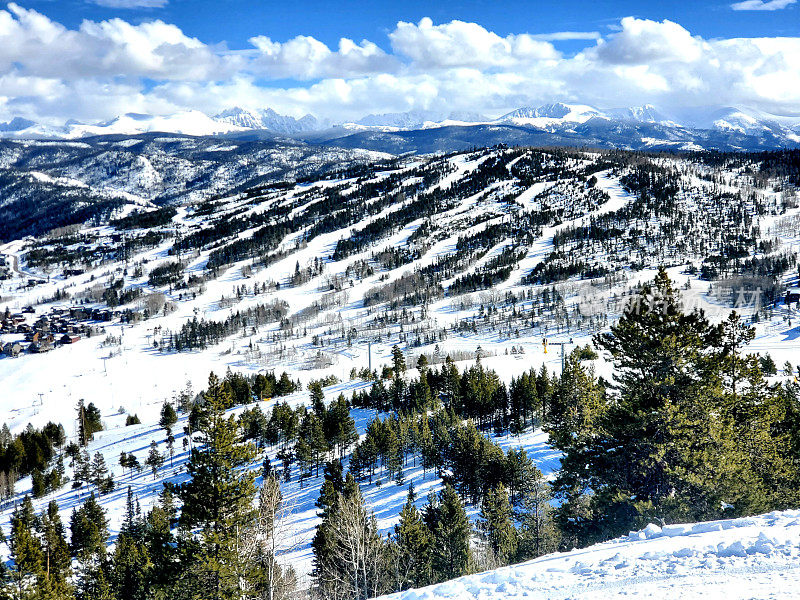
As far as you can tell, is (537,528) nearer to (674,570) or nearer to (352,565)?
(352,565)

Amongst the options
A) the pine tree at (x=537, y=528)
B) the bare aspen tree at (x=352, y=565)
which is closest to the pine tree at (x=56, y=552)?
the bare aspen tree at (x=352, y=565)

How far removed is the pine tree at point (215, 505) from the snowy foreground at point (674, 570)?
32.3 ft

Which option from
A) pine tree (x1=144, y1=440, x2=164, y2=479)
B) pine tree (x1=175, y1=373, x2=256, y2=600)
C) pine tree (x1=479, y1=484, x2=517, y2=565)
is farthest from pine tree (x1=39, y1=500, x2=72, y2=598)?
pine tree (x1=479, y1=484, x2=517, y2=565)

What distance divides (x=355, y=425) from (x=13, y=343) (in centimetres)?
17990

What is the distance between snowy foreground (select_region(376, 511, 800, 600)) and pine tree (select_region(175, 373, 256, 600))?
9.85 meters

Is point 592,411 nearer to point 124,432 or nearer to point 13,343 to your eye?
point 124,432

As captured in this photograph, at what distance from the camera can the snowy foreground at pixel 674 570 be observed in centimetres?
1132

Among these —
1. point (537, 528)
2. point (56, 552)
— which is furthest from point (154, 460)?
point (537, 528)

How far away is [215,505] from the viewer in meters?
20.8

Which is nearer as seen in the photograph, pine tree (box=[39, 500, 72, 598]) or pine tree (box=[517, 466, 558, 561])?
pine tree (box=[39, 500, 72, 598])

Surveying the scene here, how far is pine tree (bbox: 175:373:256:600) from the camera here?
20.4m

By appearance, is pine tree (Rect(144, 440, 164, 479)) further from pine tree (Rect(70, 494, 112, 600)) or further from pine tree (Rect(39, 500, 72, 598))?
pine tree (Rect(39, 500, 72, 598))

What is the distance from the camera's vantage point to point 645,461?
2128 centimetres

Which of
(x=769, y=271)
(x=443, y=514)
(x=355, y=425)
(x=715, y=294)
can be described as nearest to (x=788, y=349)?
(x=715, y=294)
